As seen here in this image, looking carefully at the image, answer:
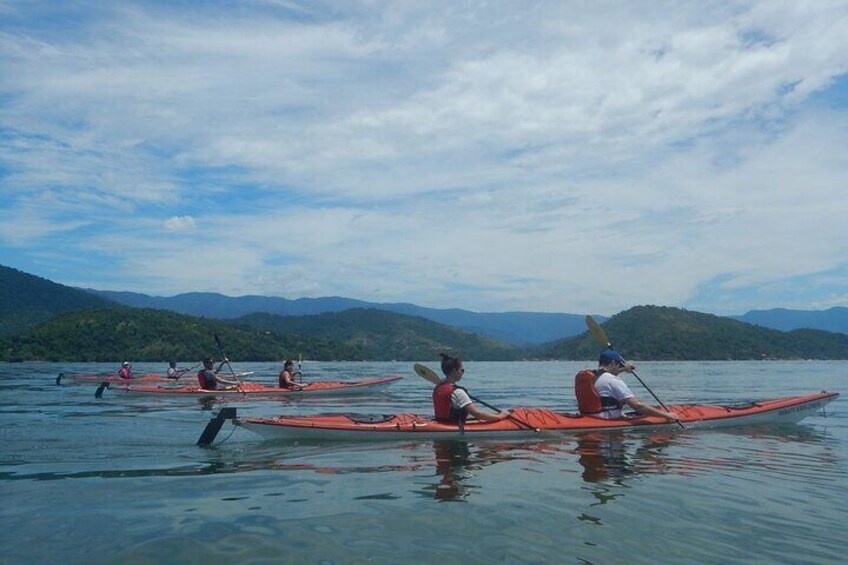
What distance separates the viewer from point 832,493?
8.76 meters

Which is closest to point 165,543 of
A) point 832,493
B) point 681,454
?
point 832,493

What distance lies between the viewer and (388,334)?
172 metres

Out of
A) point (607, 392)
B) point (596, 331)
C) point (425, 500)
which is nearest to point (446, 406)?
point (607, 392)

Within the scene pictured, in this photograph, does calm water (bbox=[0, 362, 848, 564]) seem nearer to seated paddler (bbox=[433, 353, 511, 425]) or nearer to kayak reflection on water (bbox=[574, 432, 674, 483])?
kayak reflection on water (bbox=[574, 432, 674, 483])

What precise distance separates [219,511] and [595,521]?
3.97 metres

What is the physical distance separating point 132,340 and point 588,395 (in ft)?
324

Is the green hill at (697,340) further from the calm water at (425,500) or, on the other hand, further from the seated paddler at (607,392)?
the calm water at (425,500)

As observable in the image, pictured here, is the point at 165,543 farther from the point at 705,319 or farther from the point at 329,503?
the point at 705,319

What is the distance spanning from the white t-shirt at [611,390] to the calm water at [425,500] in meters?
0.62

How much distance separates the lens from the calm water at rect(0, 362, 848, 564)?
618 centimetres

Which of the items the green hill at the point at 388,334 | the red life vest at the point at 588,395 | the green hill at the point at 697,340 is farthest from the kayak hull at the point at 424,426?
the green hill at the point at 388,334

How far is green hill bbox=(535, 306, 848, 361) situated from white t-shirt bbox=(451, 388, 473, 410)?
4014 inches

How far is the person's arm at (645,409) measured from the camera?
43.9 feet

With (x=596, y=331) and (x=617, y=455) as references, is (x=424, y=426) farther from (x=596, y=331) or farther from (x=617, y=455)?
(x=596, y=331)
